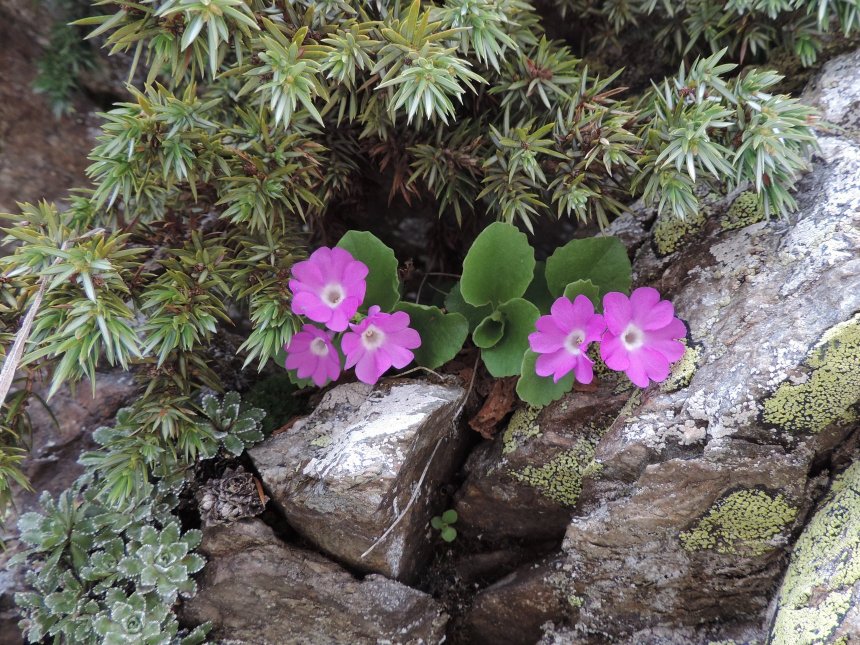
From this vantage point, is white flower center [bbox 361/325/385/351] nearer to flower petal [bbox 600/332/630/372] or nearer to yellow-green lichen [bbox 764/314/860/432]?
flower petal [bbox 600/332/630/372]

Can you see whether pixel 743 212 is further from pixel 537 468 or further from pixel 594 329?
pixel 537 468

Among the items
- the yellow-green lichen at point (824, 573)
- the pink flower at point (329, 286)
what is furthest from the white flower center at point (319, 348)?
the yellow-green lichen at point (824, 573)

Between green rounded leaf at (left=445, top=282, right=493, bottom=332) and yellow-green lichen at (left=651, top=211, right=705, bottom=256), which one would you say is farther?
green rounded leaf at (left=445, top=282, right=493, bottom=332)

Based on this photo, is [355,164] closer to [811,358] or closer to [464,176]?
[464,176]

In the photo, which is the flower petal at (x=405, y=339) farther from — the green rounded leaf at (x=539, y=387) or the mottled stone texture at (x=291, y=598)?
the mottled stone texture at (x=291, y=598)

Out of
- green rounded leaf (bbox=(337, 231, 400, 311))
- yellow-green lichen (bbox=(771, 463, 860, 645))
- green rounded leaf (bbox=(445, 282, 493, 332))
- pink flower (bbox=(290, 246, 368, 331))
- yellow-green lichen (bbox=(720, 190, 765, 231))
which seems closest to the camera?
yellow-green lichen (bbox=(771, 463, 860, 645))

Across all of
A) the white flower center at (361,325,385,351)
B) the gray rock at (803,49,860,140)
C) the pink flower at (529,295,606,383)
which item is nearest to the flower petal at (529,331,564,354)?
the pink flower at (529,295,606,383)

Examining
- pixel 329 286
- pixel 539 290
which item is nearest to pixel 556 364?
pixel 539 290
